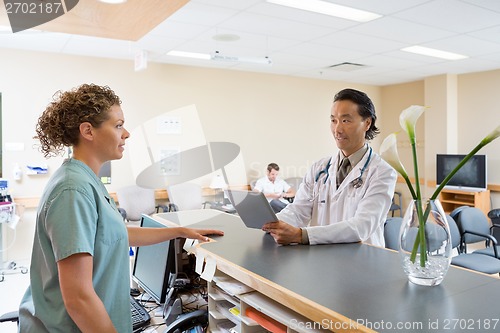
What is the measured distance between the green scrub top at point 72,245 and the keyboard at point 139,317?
441 mm

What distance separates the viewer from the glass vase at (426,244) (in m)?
1.11

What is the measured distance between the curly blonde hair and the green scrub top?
0.08 m

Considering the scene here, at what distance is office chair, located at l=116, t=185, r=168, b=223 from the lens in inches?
213

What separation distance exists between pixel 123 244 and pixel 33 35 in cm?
406

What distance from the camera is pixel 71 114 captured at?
118cm

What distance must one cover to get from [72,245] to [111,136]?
0.35 metres

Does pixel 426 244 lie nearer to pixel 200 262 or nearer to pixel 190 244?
pixel 200 262

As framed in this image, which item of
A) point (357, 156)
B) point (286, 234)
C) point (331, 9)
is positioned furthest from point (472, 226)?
point (286, 234)

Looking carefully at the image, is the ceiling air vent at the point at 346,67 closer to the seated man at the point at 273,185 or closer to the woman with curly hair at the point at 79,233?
the seated man at the point at 273,185

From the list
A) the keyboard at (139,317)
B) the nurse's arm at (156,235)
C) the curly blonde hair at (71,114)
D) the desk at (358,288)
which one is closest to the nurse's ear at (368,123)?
the desk at (358,288)

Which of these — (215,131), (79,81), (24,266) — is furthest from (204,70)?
(24,266)

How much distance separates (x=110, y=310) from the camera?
1190 mm

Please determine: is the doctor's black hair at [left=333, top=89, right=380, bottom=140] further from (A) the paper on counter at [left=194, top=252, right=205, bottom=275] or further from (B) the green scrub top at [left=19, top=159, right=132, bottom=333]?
(B) the green scrub top at [left=19, top=159, right=132, bottom=333]

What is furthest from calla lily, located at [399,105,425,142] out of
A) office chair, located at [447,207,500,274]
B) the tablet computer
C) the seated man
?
the seated man
